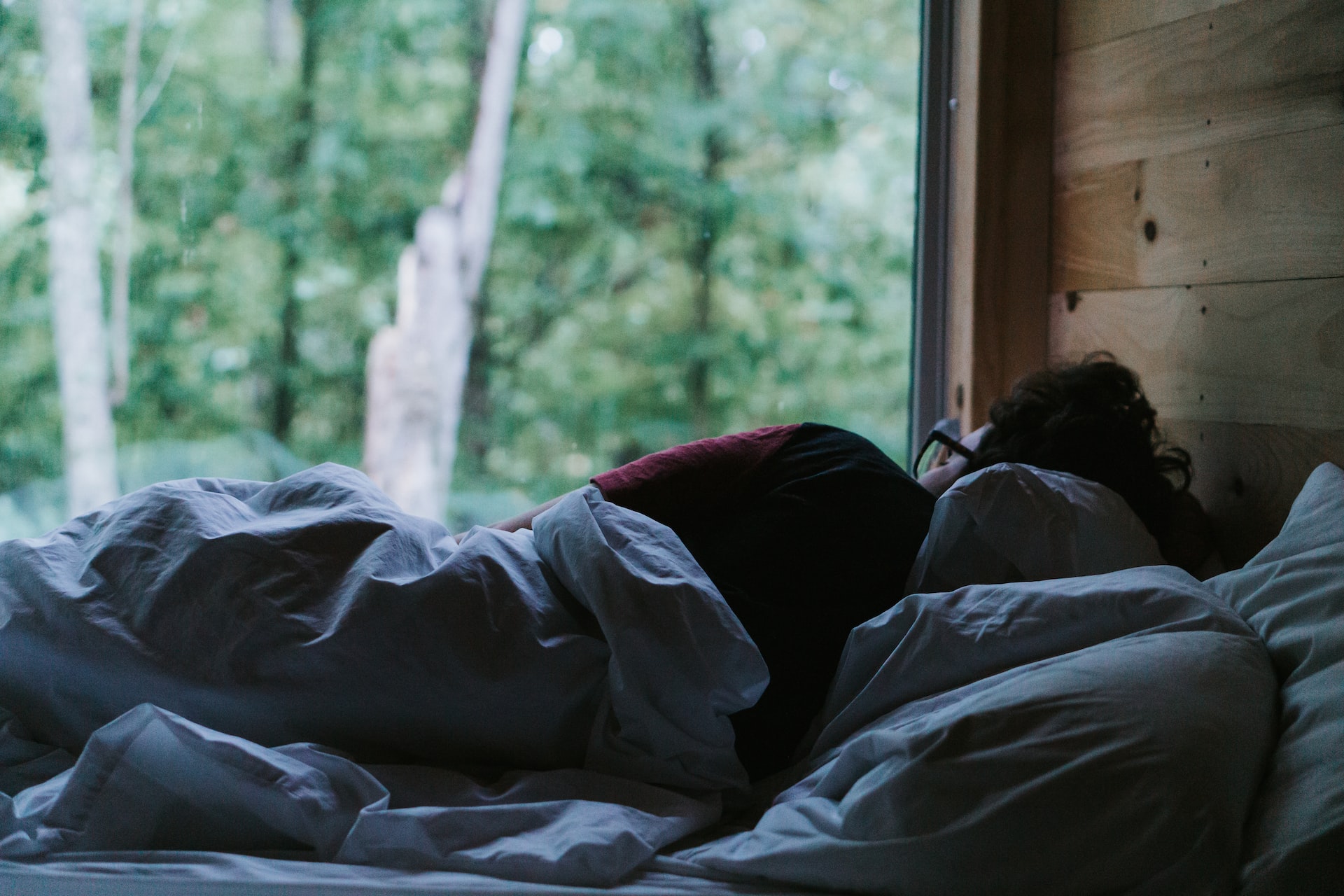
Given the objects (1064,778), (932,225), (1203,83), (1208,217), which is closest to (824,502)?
(1064,778)

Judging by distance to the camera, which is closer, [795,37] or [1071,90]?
[1071,90]

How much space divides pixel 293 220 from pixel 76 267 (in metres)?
0.36

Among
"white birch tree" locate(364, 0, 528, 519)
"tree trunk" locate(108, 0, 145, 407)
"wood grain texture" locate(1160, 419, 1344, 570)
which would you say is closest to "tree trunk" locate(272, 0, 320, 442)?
"white birch tree" locate(364, 0, 528, 519)

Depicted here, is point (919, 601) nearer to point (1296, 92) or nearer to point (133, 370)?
point (1296, 92)

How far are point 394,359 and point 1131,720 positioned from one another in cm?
144

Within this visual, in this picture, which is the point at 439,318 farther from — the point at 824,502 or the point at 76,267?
the point at 824,502

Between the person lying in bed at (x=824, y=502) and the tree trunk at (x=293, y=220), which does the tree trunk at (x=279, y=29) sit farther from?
the person lying in bed at (x=824, y=502)

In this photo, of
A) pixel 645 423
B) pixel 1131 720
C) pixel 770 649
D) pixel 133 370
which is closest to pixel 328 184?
pixel 133 370

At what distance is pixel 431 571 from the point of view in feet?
3.06

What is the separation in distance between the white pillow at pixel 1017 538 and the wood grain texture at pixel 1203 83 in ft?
1.67

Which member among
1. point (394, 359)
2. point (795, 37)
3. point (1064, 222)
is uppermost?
point (795, 37)

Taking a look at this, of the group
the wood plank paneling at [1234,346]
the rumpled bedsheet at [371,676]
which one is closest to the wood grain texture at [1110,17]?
the wood plank paneling at [1234,346]

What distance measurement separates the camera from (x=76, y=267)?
1759mm

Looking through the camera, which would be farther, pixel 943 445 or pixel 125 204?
pixel 125 204
